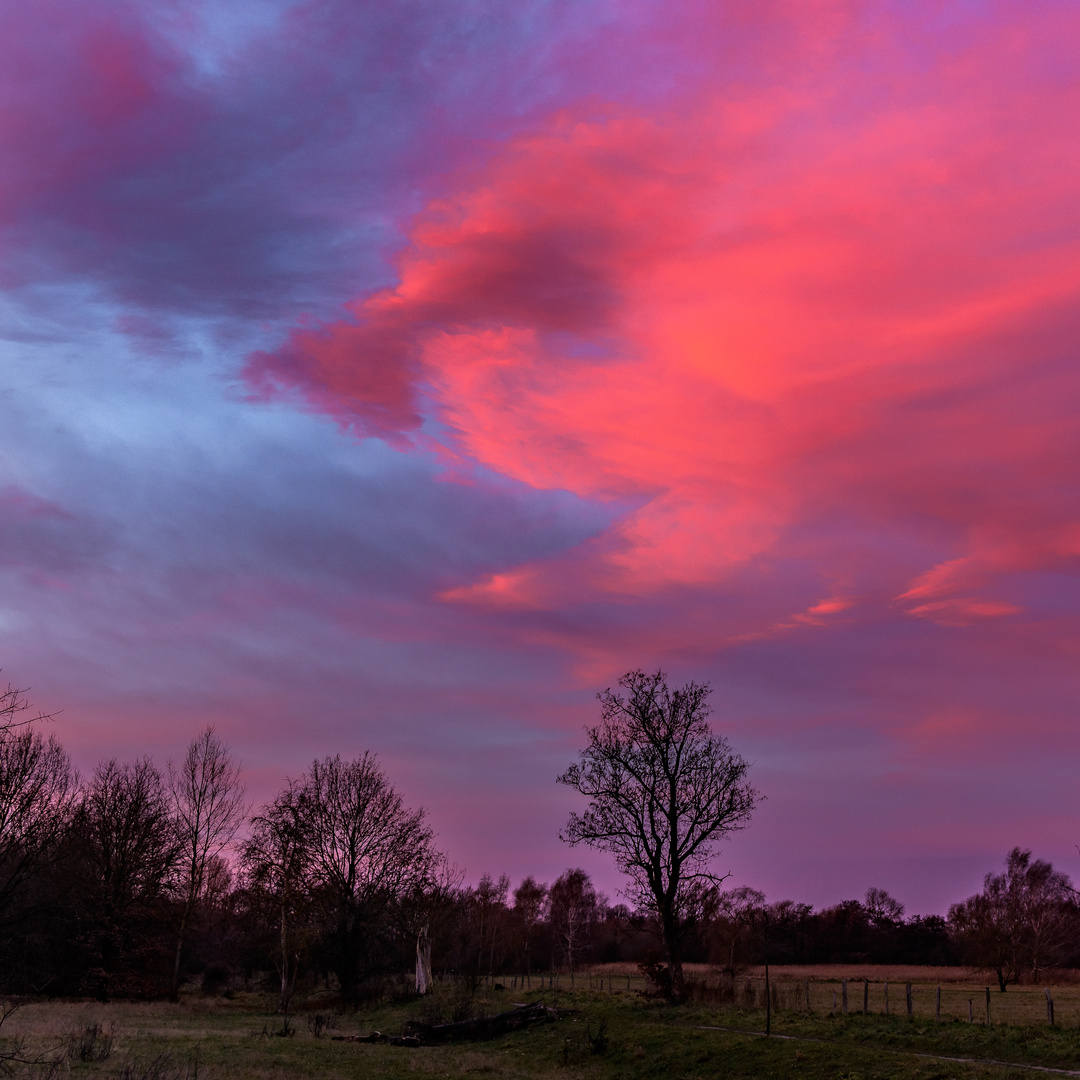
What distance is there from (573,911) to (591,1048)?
8890 cm

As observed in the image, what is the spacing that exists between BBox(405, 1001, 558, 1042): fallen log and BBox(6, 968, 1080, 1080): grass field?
114 cm

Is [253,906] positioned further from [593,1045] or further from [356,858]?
[593,1045]

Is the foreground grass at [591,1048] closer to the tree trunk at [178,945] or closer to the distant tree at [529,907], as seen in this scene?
the tree trunk at [178,945]

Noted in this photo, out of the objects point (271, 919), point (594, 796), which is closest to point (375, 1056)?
point (594, 796)

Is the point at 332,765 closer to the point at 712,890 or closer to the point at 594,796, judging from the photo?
the point at 594,796

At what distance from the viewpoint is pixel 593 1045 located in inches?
1385

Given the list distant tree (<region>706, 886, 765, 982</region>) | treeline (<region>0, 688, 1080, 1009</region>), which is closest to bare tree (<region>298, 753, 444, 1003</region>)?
treeline (<region>0, 688, 1080, 1009</region>)

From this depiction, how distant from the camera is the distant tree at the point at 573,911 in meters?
116

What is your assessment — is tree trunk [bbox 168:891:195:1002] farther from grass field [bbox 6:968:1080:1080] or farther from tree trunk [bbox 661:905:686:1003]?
tree trunk [bbox 661:905:686:1003]

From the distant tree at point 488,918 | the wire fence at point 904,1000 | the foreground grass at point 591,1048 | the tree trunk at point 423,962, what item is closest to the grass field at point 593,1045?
the foreground grass at point 591,1048

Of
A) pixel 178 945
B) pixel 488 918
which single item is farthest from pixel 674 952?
pixel 488 918

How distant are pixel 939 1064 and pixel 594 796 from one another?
25269 millimetres

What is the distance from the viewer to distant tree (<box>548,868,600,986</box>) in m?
116

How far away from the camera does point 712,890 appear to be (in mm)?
46406
